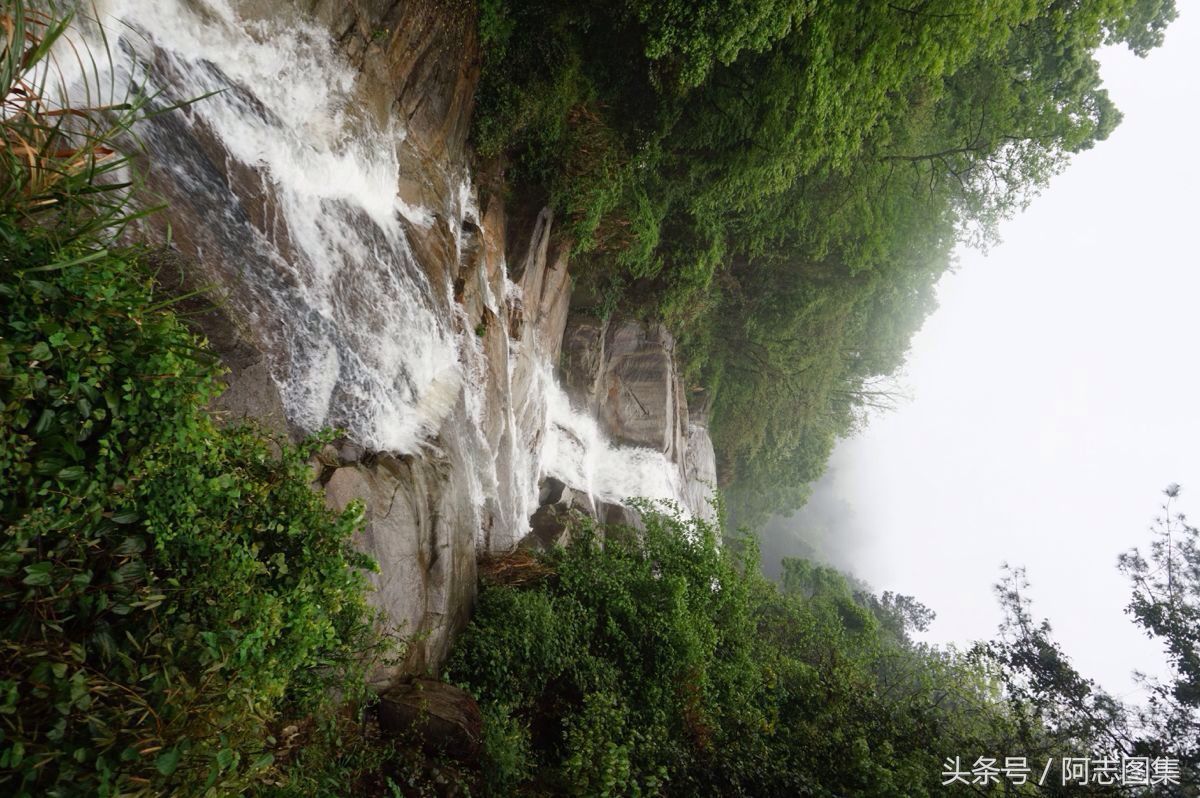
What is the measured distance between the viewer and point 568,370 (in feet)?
48.2

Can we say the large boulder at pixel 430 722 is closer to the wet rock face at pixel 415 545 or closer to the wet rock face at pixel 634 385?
the wet rock face at pixel 415 545

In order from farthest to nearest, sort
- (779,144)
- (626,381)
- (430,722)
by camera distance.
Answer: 1. (626,381)
2. (779,144)
3. (430,722)

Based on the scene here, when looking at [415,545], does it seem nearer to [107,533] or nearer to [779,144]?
[107,533]

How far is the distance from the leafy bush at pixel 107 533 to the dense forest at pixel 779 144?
7518 mm

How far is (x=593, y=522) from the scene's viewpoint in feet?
37.2

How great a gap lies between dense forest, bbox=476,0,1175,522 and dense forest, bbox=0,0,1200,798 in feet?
0.23

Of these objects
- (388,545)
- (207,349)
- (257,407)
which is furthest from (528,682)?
(207,349)

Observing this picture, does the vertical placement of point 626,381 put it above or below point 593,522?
above

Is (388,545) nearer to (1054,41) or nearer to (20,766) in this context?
(20,766)

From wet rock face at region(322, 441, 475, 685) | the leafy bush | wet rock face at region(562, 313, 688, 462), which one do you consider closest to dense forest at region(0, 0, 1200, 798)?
the leafy bush

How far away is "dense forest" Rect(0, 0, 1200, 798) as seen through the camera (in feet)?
9.68

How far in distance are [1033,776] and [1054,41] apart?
45.8 feet

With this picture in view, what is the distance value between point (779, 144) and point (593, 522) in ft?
24.8

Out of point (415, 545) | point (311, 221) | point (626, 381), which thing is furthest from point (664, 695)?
point (626, 381)
